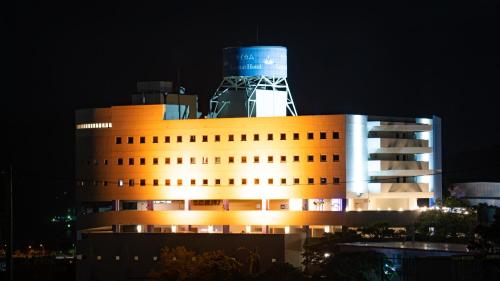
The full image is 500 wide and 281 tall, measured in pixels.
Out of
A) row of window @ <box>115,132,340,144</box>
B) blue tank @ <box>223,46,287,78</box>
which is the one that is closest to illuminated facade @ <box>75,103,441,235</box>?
row of window @ <box>115,132,340,144</box>

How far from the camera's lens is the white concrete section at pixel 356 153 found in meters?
80.9

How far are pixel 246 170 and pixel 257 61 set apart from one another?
828 cm

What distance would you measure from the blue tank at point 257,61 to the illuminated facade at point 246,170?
449cm

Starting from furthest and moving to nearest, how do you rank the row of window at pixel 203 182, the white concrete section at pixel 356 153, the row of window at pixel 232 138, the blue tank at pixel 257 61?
1. the blue tank at pixel 257 61
2. the white concrete section at pixel 356 153
3. the row of window at pixel 203 182
4. the row of window at pixel 232 138

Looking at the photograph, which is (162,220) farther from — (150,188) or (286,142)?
(286,142)

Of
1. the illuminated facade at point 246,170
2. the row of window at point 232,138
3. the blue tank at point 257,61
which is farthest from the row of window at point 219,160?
the blue tank at point 257,61

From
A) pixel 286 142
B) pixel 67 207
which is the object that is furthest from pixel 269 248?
pixel 67 207

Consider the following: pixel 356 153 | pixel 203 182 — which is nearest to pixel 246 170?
pixel 203 182

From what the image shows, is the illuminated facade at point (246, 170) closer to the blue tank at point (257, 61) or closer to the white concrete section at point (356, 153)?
the white concrete section at point (356, 153)

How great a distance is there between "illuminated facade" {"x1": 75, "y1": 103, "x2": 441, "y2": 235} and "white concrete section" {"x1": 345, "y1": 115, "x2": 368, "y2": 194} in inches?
2.8

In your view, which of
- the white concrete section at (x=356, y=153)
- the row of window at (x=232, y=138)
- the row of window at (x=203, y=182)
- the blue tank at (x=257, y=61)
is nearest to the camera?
the row of window at (x=232, y=138)

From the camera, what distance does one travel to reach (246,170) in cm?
8200

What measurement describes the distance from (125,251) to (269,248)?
33.4 ft

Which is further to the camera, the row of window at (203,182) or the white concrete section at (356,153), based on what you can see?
the white concrete section at (356,153)
